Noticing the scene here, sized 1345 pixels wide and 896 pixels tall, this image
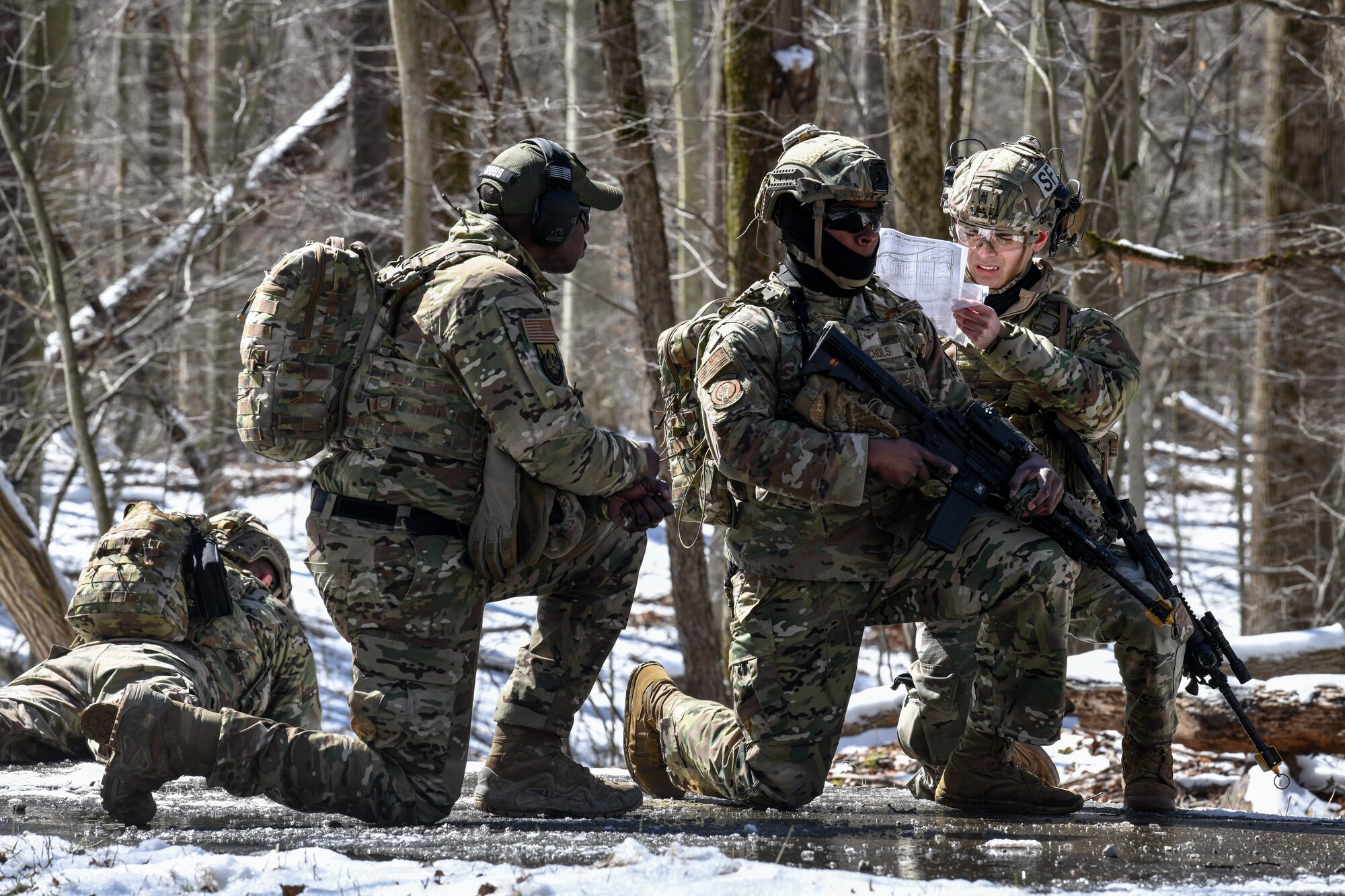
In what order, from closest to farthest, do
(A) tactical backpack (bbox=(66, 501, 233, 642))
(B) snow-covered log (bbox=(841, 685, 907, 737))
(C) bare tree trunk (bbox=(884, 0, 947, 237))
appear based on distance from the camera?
(A) tactical backpack (bbox=(66, 501, 233, 642)), (C) bare tree trunk (bbox=(884, 0, 947, 237)), (B) snow-covered log (bbox=(841, 685, 907, 737))

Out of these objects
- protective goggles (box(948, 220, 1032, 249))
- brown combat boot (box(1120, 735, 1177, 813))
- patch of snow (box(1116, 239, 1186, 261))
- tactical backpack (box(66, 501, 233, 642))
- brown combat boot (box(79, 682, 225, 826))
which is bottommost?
brown combat boot (box(1120, 735, 1177, 813))

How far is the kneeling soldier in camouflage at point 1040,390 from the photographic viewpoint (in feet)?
15.3

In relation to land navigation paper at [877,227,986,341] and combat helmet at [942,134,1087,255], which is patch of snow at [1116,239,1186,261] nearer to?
combat helmet at [942,134,1087,255]

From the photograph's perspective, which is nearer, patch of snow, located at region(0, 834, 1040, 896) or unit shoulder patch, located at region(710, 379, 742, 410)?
patch of snow, located at region(0, 834, 1040, 896)

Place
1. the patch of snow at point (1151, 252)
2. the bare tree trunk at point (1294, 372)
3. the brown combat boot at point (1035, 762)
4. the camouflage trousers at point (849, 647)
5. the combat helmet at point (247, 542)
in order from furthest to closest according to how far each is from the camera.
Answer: the bare tree trunk at point (1294, 372), the patch of snow at point (1151, 252), the combat helmet at point (247, 542), the brown combat boot at point (1035, 762), the camouflage trousers at point (849, 647)

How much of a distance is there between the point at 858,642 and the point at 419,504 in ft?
5.12

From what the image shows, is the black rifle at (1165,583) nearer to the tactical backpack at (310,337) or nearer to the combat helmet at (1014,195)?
the combat helmet at (1014,195)

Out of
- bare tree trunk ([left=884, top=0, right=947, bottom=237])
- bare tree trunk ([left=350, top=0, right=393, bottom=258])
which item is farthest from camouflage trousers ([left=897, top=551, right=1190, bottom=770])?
bare tree trunk ([left=350, top=0, right=393, bottom=258])

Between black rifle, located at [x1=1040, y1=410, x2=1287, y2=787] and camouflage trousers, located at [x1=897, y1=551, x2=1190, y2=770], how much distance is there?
0.07 metres

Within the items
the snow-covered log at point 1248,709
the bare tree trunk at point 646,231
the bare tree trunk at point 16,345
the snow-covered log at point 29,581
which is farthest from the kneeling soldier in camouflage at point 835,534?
the bare tree trunk at point 16,345

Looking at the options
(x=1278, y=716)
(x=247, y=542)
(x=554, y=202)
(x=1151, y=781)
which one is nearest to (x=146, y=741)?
(x=554, y=202)

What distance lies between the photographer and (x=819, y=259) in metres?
4.42

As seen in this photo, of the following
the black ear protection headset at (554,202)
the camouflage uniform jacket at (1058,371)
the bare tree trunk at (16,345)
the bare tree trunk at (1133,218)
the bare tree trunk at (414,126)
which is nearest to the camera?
the black ear protection headset at (554,202)

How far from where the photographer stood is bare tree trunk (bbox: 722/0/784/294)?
28.5ft
